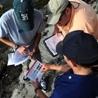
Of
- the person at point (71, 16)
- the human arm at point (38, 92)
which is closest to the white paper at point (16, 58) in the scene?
the person at point (71, 16)

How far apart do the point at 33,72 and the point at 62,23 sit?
0.73 metres

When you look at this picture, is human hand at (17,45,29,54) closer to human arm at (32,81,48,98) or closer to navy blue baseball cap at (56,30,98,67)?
human arm at (32,81,48,98)

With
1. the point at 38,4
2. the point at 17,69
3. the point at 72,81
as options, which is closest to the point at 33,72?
the point at 72,81

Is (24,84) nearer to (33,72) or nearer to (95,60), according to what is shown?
(33,72)

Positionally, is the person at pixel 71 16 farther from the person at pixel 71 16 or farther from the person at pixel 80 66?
the person at pixel 80 66

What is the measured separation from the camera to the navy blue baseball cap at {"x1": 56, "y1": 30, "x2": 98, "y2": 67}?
3.40m

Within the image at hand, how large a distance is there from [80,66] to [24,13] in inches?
54.4

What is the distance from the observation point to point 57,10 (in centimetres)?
460

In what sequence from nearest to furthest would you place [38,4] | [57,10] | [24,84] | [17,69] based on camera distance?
[57,10] → [24,84] → [17,69] → [38,4]

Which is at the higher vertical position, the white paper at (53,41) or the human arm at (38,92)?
the human arm at (38,92)

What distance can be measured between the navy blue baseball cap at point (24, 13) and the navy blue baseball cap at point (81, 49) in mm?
1170

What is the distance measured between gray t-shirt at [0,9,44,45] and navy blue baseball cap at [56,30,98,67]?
152 centimetres

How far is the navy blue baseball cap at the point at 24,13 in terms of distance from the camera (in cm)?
456

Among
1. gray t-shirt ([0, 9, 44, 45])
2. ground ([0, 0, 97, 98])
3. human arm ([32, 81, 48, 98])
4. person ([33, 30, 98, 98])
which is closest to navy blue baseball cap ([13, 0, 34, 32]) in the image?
gray t-shirt ([0, 9, 44, 45])
